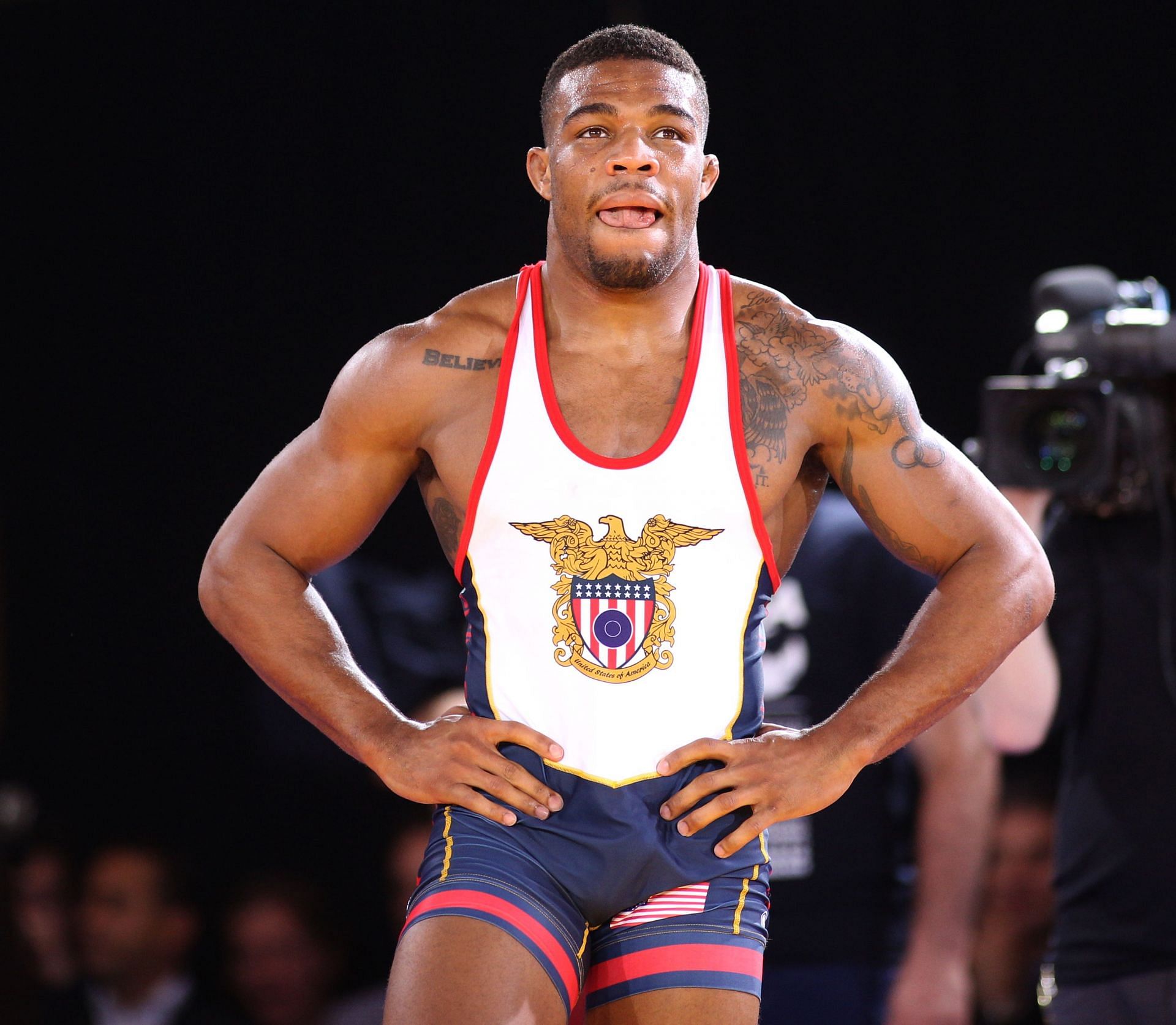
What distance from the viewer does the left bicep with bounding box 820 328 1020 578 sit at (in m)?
2.32

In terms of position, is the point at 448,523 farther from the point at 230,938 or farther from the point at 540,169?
the point at 230,938

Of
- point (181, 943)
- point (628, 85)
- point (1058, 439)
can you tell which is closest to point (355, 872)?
point (181, 943)

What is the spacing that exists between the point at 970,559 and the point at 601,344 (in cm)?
66

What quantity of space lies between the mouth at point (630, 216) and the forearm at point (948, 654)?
27.6 inches

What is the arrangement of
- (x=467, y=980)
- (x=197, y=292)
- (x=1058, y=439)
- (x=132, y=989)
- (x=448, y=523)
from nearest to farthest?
(x=467, y=980)
(x=448, y=523)
(x=1058, y=439)
(x=132, y=989)
(x=197, y=292)

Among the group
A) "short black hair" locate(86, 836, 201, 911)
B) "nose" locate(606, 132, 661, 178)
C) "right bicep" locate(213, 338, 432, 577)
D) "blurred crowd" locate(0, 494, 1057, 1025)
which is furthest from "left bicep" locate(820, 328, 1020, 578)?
"short black hair" locate(86, 836, 201, 911)

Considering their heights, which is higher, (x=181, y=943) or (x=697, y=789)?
(x=697, y=789)

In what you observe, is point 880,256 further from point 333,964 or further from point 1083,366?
point 333,964

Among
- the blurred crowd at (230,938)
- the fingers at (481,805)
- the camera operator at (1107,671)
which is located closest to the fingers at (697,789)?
the fingers at (481,805)

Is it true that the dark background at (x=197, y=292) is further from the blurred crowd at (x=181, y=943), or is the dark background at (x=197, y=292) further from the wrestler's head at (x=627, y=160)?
the wrestler's head at (x=627, y=160)

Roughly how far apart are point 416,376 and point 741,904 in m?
0.92

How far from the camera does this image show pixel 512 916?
2094 millimetres

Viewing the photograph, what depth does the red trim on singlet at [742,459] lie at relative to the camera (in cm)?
227

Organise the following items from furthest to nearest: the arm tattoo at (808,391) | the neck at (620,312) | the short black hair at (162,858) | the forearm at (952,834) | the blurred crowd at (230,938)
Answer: the short black hair at (162,858)
the blurred crowd at (230,938)
the forearm at (952,834)
the neck at (620,312)
the arm tattoo at (808,391)
